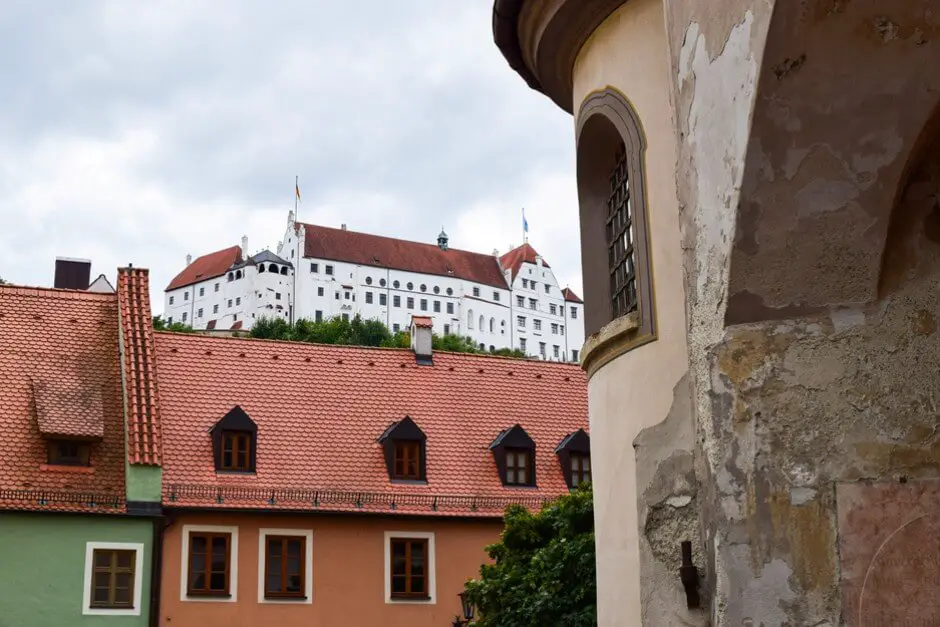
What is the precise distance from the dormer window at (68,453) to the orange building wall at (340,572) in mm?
2175

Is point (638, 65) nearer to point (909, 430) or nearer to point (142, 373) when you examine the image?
point (909, 430)

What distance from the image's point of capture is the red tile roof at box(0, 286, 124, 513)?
934 inches

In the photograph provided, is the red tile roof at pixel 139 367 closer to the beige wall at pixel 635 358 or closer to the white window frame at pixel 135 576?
the white window frame at pixel 135 576

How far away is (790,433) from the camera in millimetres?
4406

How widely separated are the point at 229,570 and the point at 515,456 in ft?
23.8

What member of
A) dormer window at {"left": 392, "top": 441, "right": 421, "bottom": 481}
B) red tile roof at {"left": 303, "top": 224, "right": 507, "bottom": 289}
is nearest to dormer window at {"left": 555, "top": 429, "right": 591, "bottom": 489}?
dormer window at {"left": 392, "top": 441, "right": 421, "bottom": 481}

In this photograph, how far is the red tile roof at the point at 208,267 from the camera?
13088 cm

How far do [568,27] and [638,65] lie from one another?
82 cm

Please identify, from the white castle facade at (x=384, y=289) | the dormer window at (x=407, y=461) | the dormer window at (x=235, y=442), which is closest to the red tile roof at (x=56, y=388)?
the dormer window at (x=235, y=442)

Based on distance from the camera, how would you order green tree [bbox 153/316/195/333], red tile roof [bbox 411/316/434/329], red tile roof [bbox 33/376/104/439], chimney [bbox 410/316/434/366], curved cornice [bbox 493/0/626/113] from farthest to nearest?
green tree [bbox 153/316/195/333] → red tile roof [bbox 411/316/434/329] → chimney [bbox 410/316/434/366] → red tile roof [bbox 33/376/104/439] → curved cornice [bbox 493/0/626/113]

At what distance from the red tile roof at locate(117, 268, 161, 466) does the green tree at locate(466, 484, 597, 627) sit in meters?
8.14

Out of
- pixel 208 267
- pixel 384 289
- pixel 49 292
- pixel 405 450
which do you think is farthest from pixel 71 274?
pixel 208 267

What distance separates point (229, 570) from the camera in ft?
81.6

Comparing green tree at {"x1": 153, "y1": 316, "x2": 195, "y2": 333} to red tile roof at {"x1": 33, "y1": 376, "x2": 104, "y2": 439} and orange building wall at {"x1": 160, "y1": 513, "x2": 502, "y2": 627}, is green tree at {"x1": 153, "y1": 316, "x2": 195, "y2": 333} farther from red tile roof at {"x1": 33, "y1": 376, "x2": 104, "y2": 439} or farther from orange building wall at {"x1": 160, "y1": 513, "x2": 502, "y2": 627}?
orange building wall at {"x1": 160, "y1": 513, "x2": 502, "y2": 627}
